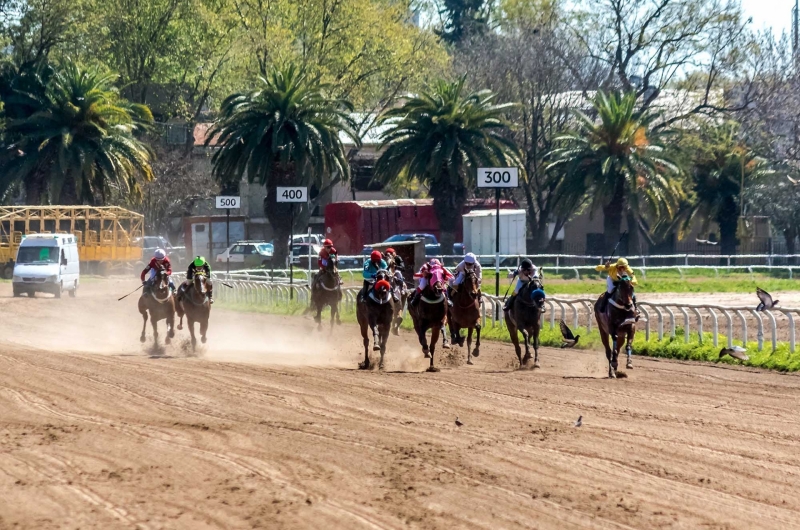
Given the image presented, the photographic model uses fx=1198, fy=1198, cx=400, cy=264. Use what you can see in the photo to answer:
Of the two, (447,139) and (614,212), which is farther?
(614,212)

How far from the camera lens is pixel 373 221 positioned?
58.1 metres

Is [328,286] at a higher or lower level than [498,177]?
lower

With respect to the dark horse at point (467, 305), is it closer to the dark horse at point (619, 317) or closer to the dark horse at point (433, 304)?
the dark horse at point (433, 304)

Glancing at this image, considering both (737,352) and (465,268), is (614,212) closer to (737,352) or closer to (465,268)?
(737,352)

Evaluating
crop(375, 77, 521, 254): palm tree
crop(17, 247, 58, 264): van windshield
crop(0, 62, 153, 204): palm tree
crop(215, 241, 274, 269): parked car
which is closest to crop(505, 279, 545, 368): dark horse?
crop(17, 247, 58, 264): van windshield

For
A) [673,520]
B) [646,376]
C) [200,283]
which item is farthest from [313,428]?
[200,283]

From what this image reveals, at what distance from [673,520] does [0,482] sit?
497cm

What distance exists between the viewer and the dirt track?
8203mm

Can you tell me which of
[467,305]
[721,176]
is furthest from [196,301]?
[721,176]

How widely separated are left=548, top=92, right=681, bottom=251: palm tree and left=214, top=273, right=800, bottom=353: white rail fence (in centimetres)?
1718

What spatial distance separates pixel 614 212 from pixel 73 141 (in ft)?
79.3

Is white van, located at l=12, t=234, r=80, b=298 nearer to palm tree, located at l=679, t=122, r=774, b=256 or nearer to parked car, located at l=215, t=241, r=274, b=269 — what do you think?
parked car, located at l=215, t=241, r=274, b=269

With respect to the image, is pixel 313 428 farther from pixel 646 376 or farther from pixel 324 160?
pixel 324 160

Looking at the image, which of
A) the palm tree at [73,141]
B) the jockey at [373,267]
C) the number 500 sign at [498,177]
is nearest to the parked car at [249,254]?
the palm tree at [73,141]
